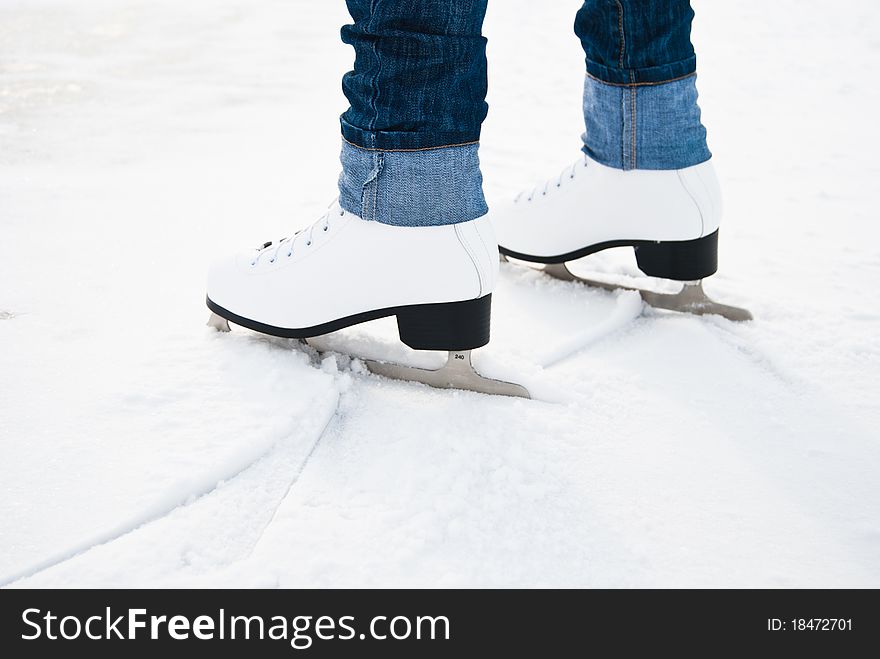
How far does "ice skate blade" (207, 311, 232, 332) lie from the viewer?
1166 mm

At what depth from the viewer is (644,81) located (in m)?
1.18

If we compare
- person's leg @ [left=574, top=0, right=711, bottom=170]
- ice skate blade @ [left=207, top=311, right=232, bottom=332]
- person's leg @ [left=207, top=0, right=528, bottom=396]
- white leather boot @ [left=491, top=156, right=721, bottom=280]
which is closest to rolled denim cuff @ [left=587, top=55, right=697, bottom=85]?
person's leg @ [left=574, top=0, right=711, bottom=170]

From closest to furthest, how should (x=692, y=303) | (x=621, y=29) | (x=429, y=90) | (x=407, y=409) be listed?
(x=429, y=90) → (x=407, y=409) → (x=621, y=29) → (x=692, y=303)

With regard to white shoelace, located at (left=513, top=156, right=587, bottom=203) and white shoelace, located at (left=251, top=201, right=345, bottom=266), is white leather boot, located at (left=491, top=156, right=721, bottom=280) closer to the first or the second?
white shoelace, located at (left=513, top=156, right=587, bottom=203)

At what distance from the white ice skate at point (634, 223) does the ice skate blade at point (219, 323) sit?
444 mm

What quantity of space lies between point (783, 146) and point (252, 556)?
1.67 meters

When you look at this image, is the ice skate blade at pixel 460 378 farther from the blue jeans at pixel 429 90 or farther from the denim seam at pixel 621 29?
the denim seam at pixel 621 29

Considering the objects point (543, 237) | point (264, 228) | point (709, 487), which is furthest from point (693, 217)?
point (264, 228)

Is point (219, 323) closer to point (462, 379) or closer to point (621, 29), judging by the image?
point (462, 379)

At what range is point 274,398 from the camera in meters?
1.03

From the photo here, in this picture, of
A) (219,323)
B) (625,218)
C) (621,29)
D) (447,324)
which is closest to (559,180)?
(625,218)

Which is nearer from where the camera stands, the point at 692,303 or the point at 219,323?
the point at 219,323

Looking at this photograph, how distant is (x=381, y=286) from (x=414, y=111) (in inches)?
8.2

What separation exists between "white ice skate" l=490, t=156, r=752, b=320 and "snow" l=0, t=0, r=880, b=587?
5cm
